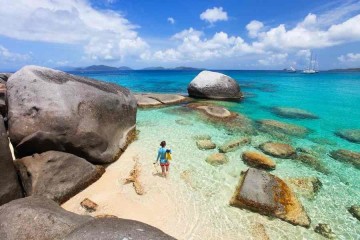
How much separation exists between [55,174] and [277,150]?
9019mm

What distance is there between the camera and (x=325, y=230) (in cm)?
650

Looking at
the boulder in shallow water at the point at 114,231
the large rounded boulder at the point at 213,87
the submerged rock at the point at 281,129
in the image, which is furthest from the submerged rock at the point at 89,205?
the large rounded boulder at the point at 213,87

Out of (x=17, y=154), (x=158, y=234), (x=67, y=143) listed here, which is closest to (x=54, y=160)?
(x=67, y=143)

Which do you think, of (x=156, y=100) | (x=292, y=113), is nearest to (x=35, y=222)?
(x=156, y=100)

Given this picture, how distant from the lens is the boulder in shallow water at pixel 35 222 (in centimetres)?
391

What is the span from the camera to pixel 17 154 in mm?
7914

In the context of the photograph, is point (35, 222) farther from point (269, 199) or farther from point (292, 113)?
point (292, 113)

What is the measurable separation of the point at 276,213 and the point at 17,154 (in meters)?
8.19

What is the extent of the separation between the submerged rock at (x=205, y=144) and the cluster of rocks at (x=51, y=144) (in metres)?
3.37

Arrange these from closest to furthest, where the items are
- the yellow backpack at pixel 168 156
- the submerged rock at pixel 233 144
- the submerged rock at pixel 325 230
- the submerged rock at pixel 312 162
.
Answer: the submerged rock at pixel 325 230 < the yellow backpack at pixel 168 156 < the submerged rock at pixel 312 162 < the submerged rock at pixel 233 144

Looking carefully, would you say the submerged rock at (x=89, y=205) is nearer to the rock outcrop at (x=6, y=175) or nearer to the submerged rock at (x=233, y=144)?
the rock outcrop at (x=6, y=175)

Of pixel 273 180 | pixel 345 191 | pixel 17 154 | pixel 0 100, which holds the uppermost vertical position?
pixel 0 100

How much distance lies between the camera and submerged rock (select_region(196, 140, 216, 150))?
11.2m

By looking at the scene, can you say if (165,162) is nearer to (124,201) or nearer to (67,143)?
(124,201)
